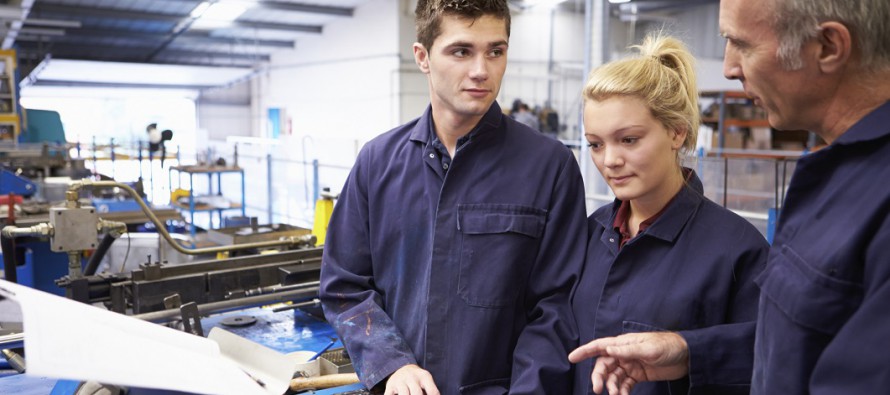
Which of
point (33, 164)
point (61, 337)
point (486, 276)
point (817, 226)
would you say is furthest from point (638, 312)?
point (33, 164)

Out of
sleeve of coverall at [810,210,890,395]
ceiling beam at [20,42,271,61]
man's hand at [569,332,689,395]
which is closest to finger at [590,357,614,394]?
man's hand at [569,332,689,395]

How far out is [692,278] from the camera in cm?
98

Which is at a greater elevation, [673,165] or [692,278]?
[673,165]

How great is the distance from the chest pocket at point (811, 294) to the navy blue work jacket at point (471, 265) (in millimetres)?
434

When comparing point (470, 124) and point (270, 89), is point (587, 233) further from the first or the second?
point (270, 89)

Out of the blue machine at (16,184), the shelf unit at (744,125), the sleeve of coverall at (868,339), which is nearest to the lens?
the sleeve of coverall at (868,339)

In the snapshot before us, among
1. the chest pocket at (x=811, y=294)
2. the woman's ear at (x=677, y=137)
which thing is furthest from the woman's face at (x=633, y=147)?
the chest pocket at (x=811, y=294)

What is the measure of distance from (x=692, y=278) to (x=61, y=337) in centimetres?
84

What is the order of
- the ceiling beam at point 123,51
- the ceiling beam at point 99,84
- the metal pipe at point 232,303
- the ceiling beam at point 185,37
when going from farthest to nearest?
1. the ceiling beam at point 99,84
2. the ceiling beam at point 123,51
3. the ceiling beam at point 185,37
4. the metal pipe at point 232,303

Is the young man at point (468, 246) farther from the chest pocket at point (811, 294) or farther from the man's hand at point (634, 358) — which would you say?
the chest pocket at point (811, 294)

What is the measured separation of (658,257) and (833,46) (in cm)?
47

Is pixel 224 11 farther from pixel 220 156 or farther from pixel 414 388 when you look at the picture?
pixel 414 388

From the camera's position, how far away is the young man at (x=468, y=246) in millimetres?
1099

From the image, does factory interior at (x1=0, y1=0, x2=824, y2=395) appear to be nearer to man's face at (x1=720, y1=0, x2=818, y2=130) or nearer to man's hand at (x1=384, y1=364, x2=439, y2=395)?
man's hand at (x1=384, y1=364, x2=439, y2=395)
